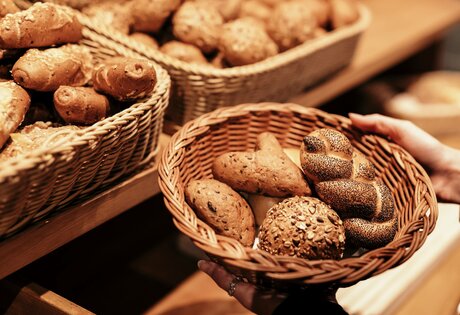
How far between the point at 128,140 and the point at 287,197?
0.37 metres

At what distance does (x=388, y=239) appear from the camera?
3.74 ft

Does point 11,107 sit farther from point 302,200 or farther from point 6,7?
point 302,200

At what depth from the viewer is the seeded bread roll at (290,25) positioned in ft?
5.76

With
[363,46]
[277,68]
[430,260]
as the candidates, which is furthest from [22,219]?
[363,46]

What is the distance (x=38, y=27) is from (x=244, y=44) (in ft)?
1.91

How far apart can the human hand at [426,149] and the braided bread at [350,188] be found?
180 millimetres

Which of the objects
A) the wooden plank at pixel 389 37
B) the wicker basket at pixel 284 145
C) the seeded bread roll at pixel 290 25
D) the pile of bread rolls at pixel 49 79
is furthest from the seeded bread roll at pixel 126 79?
the wooden plank at pixel 389 37

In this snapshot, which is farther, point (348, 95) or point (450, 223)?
point (348, 95)

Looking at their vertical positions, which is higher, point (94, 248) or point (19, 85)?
point (19, 85)

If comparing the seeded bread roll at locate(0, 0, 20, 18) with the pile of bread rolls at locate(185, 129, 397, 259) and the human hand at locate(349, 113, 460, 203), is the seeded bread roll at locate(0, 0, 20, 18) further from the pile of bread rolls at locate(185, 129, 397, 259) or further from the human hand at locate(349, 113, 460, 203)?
the human hand at locate(349, 113, 460, 203)

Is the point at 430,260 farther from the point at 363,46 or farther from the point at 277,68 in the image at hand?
the point at 363,46

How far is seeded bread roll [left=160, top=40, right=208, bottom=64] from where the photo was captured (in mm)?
1583

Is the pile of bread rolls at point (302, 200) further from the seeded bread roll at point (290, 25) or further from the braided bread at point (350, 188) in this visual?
the seeded bread roll at point (290, 25)

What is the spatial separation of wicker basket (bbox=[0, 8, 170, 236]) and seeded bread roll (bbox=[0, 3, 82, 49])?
6.2 inches
